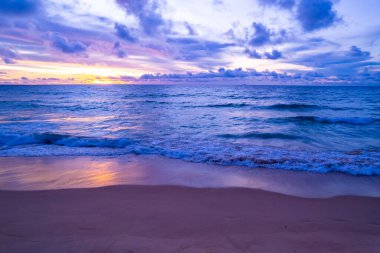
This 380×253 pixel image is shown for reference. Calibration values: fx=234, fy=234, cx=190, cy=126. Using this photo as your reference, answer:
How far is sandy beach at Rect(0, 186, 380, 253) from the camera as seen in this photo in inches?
151

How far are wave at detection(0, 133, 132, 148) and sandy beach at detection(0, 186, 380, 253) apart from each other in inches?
220

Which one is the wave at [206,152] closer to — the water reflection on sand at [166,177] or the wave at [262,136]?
the water reflection on sand at [166,177]

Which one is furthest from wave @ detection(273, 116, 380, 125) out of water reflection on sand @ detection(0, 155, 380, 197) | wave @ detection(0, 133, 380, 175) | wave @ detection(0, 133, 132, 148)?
wave @ detection(0, 133, 132, 148)

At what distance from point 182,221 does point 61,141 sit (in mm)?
10129

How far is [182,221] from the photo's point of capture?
4.59 metres

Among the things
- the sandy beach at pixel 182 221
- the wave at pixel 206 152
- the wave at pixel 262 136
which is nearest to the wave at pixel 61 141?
the wave at pixel 206 152

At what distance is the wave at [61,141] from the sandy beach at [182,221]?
5583 millimetres

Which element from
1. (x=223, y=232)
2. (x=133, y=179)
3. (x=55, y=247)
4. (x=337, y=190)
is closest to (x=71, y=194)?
(x=133, y=179)

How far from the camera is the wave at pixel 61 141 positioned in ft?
38.2

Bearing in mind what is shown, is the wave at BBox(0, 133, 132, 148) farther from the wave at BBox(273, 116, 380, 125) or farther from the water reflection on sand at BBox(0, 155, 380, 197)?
the wave at BBox(273, 116, 380, 125)

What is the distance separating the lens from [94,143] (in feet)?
38.7

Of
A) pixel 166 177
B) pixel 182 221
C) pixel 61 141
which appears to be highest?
pixel 182 221

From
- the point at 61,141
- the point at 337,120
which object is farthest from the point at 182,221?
the point at 337,120

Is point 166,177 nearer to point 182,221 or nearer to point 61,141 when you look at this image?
point 182,221
